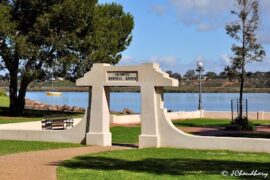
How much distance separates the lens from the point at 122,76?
1992 centimetres

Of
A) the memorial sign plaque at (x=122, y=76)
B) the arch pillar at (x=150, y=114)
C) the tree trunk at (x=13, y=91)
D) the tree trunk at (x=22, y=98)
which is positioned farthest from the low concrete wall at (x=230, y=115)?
the memorial sign plaque at (x=122, y=76)

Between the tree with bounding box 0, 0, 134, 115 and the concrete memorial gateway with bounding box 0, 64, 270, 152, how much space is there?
723 inches

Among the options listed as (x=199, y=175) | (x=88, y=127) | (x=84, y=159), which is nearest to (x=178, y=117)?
(x=88, y=127)

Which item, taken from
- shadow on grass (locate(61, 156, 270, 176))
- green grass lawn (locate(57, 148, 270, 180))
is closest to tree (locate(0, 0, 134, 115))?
green grass lawn (locate(57, 148, 270, 180))

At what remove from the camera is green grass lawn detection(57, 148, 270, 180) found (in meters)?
12.9

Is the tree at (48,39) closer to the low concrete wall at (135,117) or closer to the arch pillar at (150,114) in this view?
the low concrete wall at (135,117)

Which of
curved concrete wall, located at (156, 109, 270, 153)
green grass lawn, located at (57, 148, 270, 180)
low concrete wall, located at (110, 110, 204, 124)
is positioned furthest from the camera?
low concrete wall, located at (110, 110, 204, 124)

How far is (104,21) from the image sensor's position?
4306 centimetres

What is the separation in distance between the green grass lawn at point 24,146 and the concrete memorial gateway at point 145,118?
87cm

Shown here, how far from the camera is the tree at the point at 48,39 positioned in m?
38.3

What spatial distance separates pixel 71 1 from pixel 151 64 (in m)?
19.8

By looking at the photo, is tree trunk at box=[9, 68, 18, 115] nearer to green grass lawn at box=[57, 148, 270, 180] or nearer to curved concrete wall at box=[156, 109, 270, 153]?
curved concrete wall at box=[156, 109, 270, 153]

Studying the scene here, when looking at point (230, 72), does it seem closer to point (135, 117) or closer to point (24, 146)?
point (135, 117)

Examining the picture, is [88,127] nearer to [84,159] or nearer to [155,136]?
[155,136]
